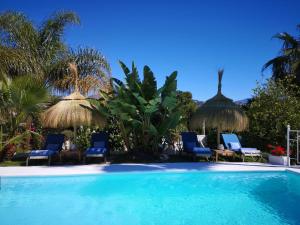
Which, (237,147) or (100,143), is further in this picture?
(237,147)

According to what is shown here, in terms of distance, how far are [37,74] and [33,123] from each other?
231 centimetres

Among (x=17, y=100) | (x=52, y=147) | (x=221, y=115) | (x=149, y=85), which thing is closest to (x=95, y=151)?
(x=52, y=147)

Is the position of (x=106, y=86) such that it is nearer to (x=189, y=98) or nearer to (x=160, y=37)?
(x=160, y=37)

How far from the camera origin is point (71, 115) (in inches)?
476

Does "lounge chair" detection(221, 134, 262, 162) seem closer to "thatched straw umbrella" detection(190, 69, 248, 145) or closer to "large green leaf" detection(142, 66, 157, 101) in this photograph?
"thatched straw umbrella" detection(190, 69, 248, 145)

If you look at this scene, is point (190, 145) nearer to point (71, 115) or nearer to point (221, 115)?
point (221, 115)

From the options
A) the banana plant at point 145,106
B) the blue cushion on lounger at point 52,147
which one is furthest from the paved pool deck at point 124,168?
the blue cushion on lounger at point 52,147

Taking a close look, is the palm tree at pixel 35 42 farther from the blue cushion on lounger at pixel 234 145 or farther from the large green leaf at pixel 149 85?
the blue cushion on lounger at pixel 234 145

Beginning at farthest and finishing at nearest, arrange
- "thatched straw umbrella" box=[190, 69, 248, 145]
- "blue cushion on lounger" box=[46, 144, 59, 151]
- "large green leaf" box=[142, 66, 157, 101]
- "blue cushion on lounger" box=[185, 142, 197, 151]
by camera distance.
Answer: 1. "thatched straw umbrella" box=[190, 69, 248, 145]
2. "blue cushion on lounger" box=[185, 142, 197, 151]
3. "blue cushion on lounger" box=[46, 144, 59, 151]
4. "large green leaf" box=[142, 66, 157, 101]

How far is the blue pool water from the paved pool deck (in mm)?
289

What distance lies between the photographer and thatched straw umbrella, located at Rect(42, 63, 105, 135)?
12.1 meters

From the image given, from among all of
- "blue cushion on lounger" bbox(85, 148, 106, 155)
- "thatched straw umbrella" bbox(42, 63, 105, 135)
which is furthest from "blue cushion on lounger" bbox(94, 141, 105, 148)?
"blue cushion on lounger" bbox(85, 148, 106, 155)

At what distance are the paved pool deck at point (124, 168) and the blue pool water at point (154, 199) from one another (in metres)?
0.29

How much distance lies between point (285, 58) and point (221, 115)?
25.0ft
